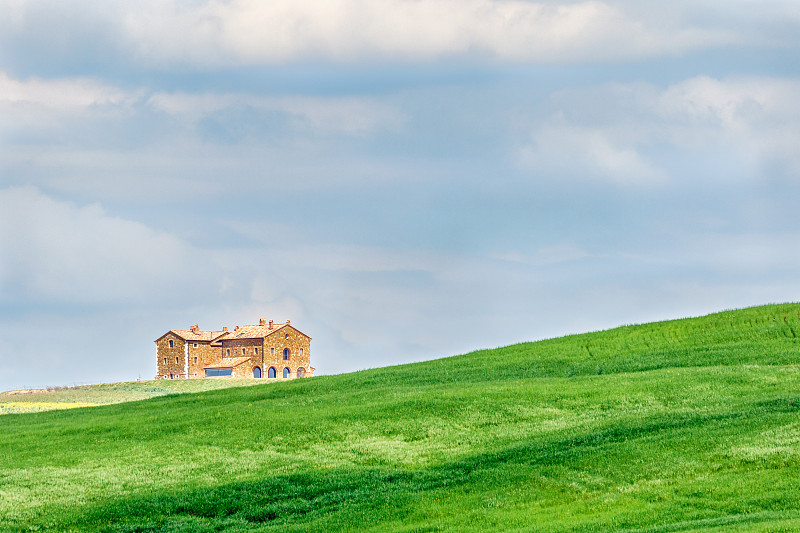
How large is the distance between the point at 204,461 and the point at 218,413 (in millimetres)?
8536

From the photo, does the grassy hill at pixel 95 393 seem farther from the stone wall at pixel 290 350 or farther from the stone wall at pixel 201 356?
the stone wall at pixel 201 356

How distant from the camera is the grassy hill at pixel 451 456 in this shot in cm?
2361

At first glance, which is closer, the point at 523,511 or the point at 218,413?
the point at 523,511

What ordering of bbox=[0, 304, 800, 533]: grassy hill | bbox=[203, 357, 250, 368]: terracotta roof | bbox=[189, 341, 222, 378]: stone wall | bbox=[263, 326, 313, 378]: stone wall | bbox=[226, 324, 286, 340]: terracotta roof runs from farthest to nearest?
bbox=[189, 341, 222, 378]: stone wall → bbox=[226, 324, 286, 340]: terracotta roof → bbox=[263, 326, 313, 378]: stone wall → bbox=[203, 357, 250, 368]: terracotta roof → bbox=[0, 304, 800, 533]: grassy hill

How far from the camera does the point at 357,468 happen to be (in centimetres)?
2964

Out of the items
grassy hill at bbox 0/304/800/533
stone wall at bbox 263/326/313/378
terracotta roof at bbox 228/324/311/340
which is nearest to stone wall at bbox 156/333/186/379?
terracotta roof at bbox 228/324/311/340

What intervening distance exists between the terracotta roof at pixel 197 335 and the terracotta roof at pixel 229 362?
405 centimetres

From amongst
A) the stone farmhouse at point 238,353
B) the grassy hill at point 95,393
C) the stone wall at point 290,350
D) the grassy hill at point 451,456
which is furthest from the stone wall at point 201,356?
the grassy hill at point 451,456

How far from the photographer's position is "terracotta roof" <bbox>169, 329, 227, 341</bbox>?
122 meters

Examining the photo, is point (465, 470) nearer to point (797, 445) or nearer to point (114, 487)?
point (797, 445)

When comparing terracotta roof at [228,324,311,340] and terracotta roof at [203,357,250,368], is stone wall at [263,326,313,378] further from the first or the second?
terracotta roof at [203,357,250,368]

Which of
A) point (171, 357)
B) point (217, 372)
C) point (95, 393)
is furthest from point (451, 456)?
point (171, 357)

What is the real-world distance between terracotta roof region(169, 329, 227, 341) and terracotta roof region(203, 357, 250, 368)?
4.05 meters

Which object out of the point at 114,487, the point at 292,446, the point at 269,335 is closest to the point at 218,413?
the point at 292,446
